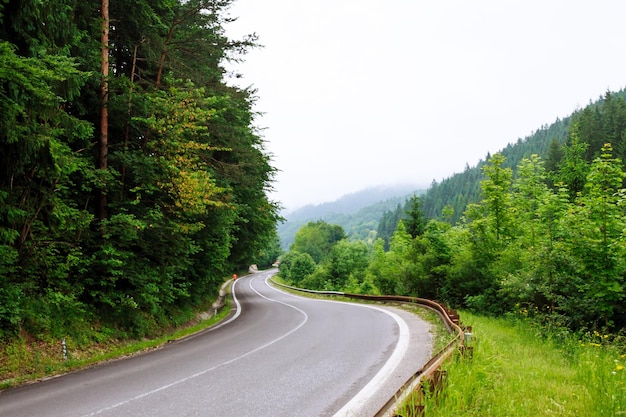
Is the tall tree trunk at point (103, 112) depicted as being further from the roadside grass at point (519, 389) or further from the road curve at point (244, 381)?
the roadside grass at point (519, 389)

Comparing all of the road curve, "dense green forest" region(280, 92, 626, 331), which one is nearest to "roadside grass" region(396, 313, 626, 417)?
the road curve

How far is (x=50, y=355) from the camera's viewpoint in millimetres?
8227

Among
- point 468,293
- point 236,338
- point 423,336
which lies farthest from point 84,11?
point 468,293

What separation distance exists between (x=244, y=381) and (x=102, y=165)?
7790 millimetres

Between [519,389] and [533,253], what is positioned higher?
[533,253]

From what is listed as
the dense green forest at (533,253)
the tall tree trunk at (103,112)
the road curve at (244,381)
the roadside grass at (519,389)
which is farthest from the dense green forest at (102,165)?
the dense green forest at (533,253)

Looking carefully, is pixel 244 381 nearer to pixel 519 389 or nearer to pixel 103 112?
pixel 519 389

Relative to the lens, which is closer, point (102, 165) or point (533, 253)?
point (102, 165)

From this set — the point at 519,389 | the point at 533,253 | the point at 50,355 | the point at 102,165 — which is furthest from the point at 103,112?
the point at 533,253

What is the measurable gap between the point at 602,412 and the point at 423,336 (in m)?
5.83

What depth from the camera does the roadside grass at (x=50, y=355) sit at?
7.23m

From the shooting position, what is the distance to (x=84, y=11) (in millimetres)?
10695

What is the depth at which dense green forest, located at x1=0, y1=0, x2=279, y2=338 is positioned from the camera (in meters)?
7.34

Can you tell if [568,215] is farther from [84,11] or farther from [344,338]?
[84,11]
